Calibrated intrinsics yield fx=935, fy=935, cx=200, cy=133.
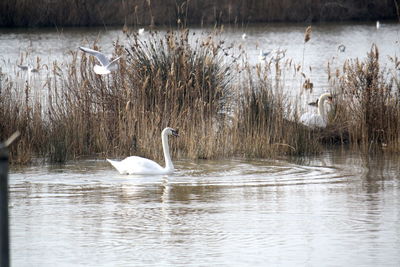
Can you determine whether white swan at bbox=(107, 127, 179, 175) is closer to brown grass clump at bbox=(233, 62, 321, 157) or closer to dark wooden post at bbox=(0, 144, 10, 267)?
brown grass clump at bbox=(233, 62, 321, 157)

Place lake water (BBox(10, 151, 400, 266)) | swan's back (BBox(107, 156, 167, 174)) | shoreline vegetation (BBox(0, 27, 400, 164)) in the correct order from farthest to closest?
shoreline vegetation (BBox(0, 27, 400, 164))
swan's back (BBox(107, 156, 167, 174))
lake water (BBox(10, 151, 400, 266))

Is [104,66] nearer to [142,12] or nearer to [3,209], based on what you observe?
[3,209]

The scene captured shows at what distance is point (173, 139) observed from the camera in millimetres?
12320

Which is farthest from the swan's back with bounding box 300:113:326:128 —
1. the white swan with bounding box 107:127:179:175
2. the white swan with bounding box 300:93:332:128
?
the white swan with bounding box 107:127:179:175

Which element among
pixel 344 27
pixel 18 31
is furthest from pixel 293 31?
pixel 18 31

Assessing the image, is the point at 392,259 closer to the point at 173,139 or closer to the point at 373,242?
the point at 373,242

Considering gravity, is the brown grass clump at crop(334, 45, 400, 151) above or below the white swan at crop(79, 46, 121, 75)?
below

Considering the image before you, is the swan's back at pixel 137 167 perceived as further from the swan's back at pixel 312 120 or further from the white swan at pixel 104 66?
the swan's back at pixel 312 120

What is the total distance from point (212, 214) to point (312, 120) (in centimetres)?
530

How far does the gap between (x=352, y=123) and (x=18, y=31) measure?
28.7 m

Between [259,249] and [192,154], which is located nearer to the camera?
[259,249]

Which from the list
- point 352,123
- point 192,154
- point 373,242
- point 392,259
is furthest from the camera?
point 352,123

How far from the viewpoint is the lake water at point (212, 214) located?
6695 mm

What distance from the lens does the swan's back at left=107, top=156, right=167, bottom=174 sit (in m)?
A: 10.5
